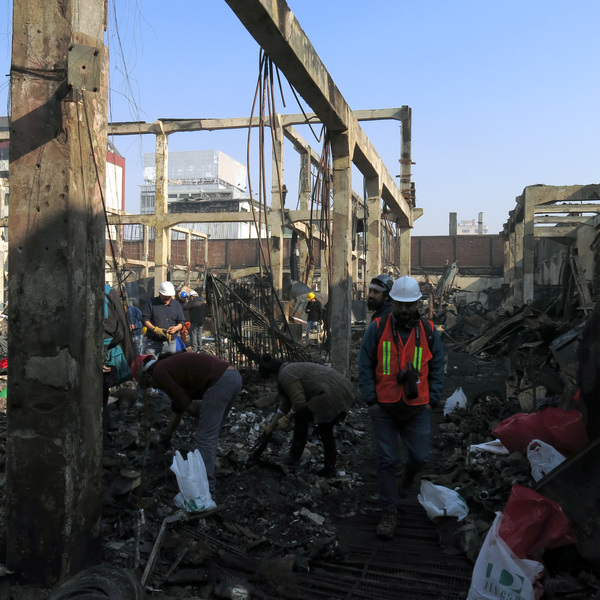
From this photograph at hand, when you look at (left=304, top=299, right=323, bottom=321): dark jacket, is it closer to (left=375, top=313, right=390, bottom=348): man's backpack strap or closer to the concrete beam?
the concrete beam

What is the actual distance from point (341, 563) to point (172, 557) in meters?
1.17

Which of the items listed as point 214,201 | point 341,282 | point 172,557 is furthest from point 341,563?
point 214,201

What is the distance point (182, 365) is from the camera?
4785mm

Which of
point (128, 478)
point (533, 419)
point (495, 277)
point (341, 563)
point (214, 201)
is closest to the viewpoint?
point (341, 563)

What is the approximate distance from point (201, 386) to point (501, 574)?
260 centimetres

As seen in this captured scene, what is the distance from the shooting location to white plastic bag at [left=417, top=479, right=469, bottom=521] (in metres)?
4.50

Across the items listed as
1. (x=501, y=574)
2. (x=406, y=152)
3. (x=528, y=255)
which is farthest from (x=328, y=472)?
(x=528, y=255)

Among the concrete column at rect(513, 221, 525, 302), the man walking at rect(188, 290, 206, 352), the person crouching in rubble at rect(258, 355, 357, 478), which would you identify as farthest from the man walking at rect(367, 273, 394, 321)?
the concrete column at rect(513, 221, 525, 302)

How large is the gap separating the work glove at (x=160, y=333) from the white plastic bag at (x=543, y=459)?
5.69 m

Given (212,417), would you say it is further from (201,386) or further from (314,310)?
(314,310)

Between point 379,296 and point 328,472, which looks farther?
point 379,296

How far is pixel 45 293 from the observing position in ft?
10.5

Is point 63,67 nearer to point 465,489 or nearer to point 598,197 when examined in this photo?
point 465,489

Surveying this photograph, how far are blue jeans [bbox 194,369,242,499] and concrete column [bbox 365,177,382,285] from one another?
836 centimetres
